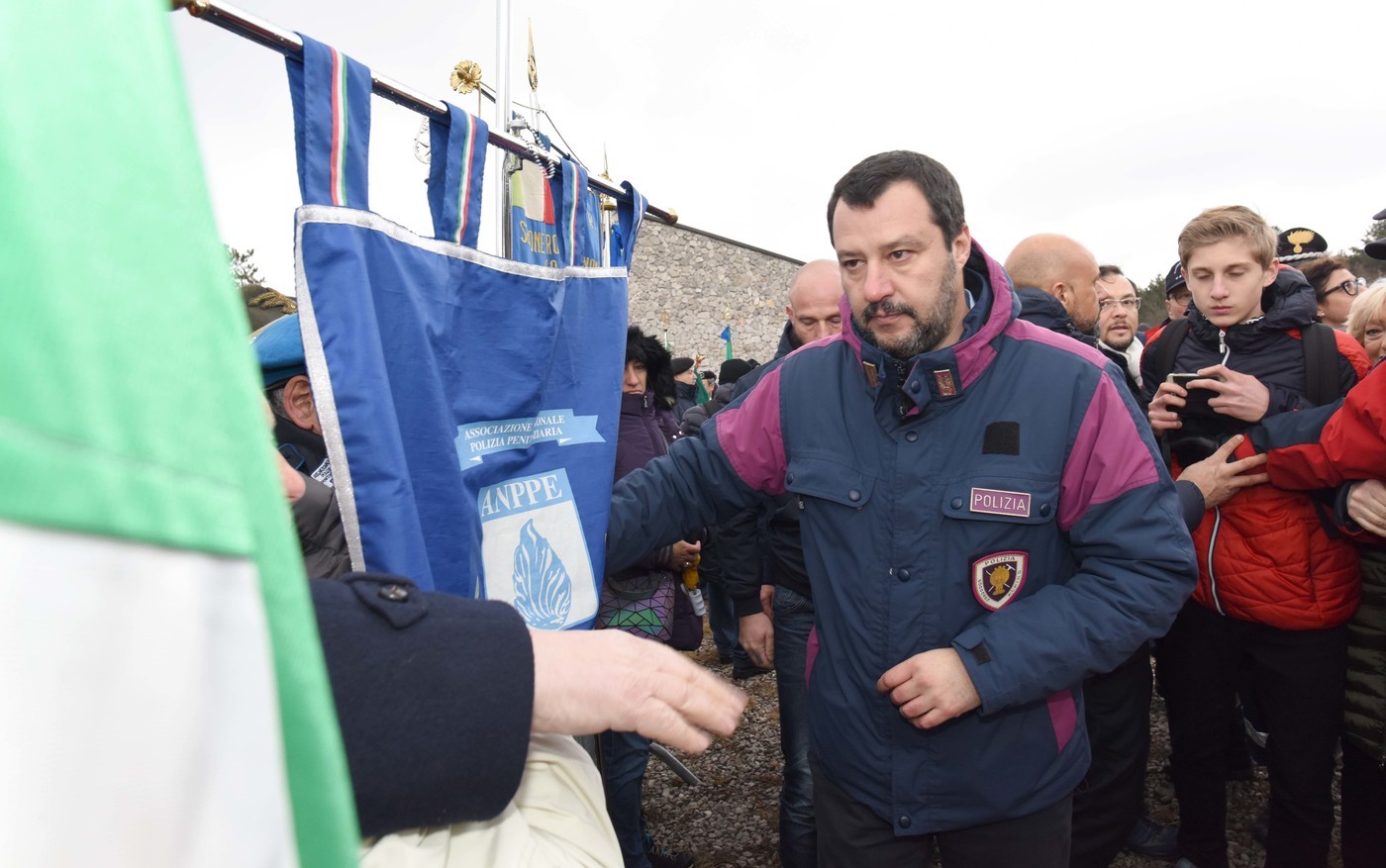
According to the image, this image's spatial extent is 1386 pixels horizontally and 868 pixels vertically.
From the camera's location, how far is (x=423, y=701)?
0.76 meters

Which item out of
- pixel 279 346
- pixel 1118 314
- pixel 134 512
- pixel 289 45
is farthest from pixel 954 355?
pixel 1118 314

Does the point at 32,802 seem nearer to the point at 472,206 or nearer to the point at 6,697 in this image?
the point at 6,697

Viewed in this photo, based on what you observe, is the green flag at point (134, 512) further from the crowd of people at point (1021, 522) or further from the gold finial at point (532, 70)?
the gold finial at point (532, 70)

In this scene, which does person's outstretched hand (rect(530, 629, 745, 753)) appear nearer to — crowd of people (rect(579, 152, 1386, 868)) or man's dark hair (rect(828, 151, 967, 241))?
crowd of people (rect(579, 152, 1386, 868))

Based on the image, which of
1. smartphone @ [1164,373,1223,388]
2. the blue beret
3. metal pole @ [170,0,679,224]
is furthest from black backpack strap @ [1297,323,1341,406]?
the blue beret

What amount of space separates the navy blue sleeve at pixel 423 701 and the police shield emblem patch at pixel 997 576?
140 cm

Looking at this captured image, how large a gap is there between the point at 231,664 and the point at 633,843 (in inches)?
136

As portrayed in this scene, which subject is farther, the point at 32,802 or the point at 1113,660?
the point at 1113,660

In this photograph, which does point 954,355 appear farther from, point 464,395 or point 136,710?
point 136,710

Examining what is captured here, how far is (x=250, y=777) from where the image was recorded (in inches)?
13.4

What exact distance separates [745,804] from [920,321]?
3.20 m

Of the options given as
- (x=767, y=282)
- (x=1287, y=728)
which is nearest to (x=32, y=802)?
(x=1287, y=728)

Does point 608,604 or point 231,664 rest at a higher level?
point 231,664

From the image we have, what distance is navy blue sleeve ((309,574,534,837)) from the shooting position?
2.46 ft
